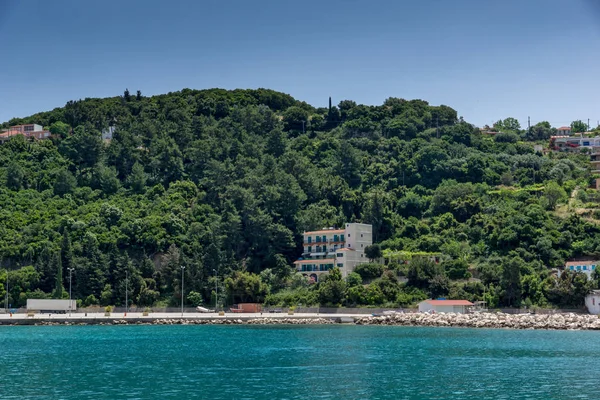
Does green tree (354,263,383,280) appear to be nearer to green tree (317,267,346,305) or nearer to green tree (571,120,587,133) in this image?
green tree (317,267,346,305)

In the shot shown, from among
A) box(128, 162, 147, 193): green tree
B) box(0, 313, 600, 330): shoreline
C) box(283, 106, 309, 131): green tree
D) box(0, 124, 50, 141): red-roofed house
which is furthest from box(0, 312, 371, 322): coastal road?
box(283, 106, 309, 131): green tree

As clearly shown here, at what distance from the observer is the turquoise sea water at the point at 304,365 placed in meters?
36.2

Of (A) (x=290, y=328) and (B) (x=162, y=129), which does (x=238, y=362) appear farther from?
(B) (x=162, y=129)

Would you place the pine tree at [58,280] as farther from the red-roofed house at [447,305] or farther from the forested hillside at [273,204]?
the red-roofed house at [447,305]

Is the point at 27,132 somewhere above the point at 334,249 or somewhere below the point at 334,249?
above

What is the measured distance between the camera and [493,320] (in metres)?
77.2

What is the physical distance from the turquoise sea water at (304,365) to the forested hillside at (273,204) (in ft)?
67.5

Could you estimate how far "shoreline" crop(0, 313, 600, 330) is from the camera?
7475 cm

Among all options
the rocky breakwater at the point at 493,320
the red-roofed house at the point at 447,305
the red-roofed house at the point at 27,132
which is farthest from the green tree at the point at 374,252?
the red-roofed house at the point at 27,132

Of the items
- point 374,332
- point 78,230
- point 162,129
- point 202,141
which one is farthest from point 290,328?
point 162,129

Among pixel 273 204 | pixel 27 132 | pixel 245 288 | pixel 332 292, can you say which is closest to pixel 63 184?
pixel 27 132

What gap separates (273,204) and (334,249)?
11.1 metres

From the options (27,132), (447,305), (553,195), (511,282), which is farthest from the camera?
(27,132)

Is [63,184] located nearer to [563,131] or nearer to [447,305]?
[447,305]
